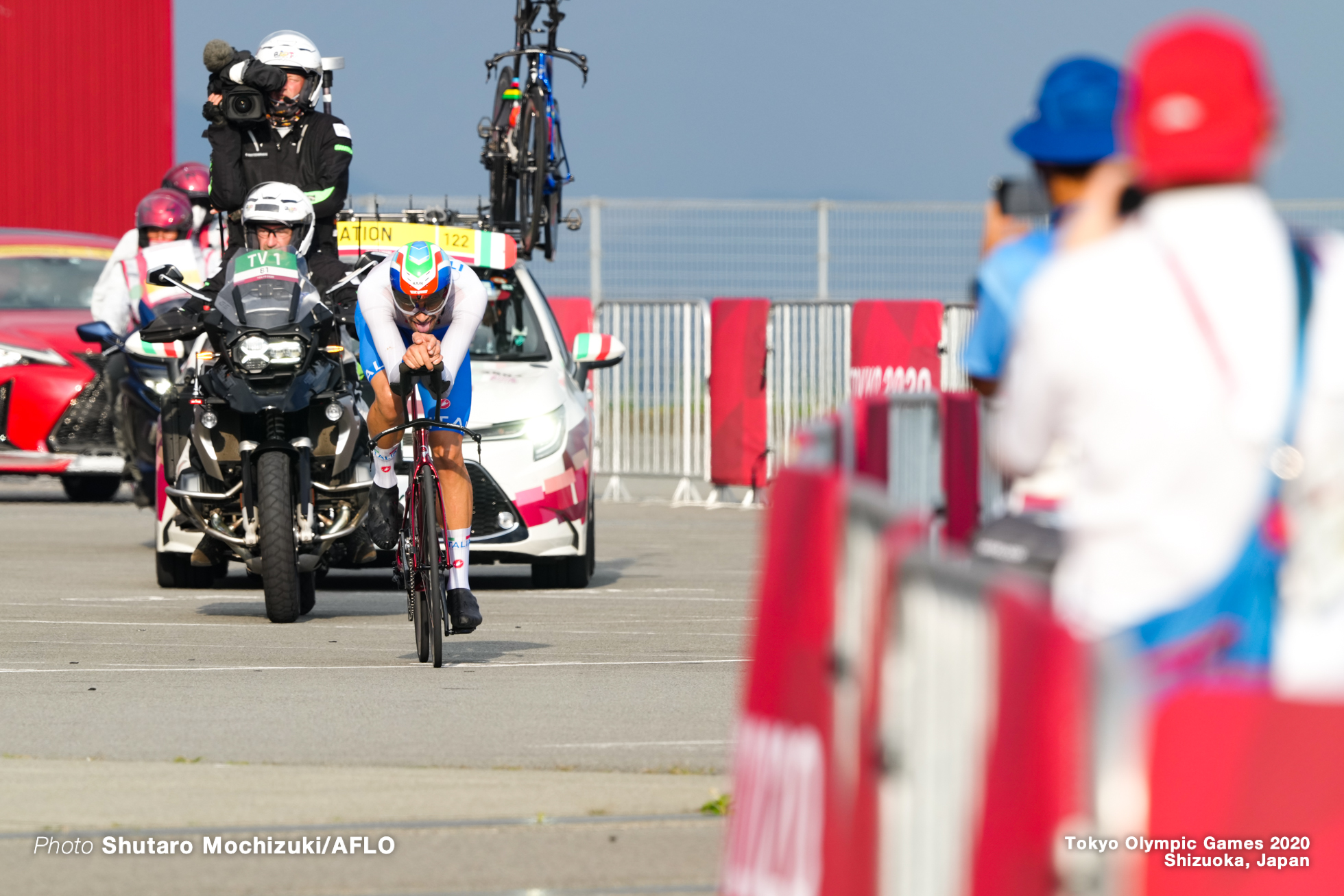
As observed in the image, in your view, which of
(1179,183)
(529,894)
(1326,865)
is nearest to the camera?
(1326,865)

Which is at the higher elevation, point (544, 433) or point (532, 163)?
point (532, 163)

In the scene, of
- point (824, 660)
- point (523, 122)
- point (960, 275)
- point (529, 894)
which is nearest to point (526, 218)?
point (523, 122)

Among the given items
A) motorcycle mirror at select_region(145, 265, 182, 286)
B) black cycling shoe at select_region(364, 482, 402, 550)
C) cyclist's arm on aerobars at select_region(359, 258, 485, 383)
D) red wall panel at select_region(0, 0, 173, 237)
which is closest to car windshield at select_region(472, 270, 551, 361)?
motorcycle mirror at select_region(145, 265, 182, 286)

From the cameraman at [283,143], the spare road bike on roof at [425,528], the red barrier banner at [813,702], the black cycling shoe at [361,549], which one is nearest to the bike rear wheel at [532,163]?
the cameraman at [283,143]

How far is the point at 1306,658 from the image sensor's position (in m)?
3.85

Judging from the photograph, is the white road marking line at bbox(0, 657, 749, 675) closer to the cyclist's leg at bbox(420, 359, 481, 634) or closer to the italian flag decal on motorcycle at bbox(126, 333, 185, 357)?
the cyclist's leg at bbox(420, 359, 481, 634)

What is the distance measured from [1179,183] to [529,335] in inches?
416

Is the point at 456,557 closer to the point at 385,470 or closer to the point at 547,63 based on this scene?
the point at 385,470

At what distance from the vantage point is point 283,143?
44.2ft

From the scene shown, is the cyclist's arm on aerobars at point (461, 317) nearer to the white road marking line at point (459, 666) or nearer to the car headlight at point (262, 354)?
the white road marking line at point (459, 666)

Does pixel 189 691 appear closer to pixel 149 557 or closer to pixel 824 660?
pixel 824 660

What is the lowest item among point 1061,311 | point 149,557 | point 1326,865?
point 149,557

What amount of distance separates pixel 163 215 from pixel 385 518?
6.86m

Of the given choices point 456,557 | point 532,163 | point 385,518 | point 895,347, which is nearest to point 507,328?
point 385,518
